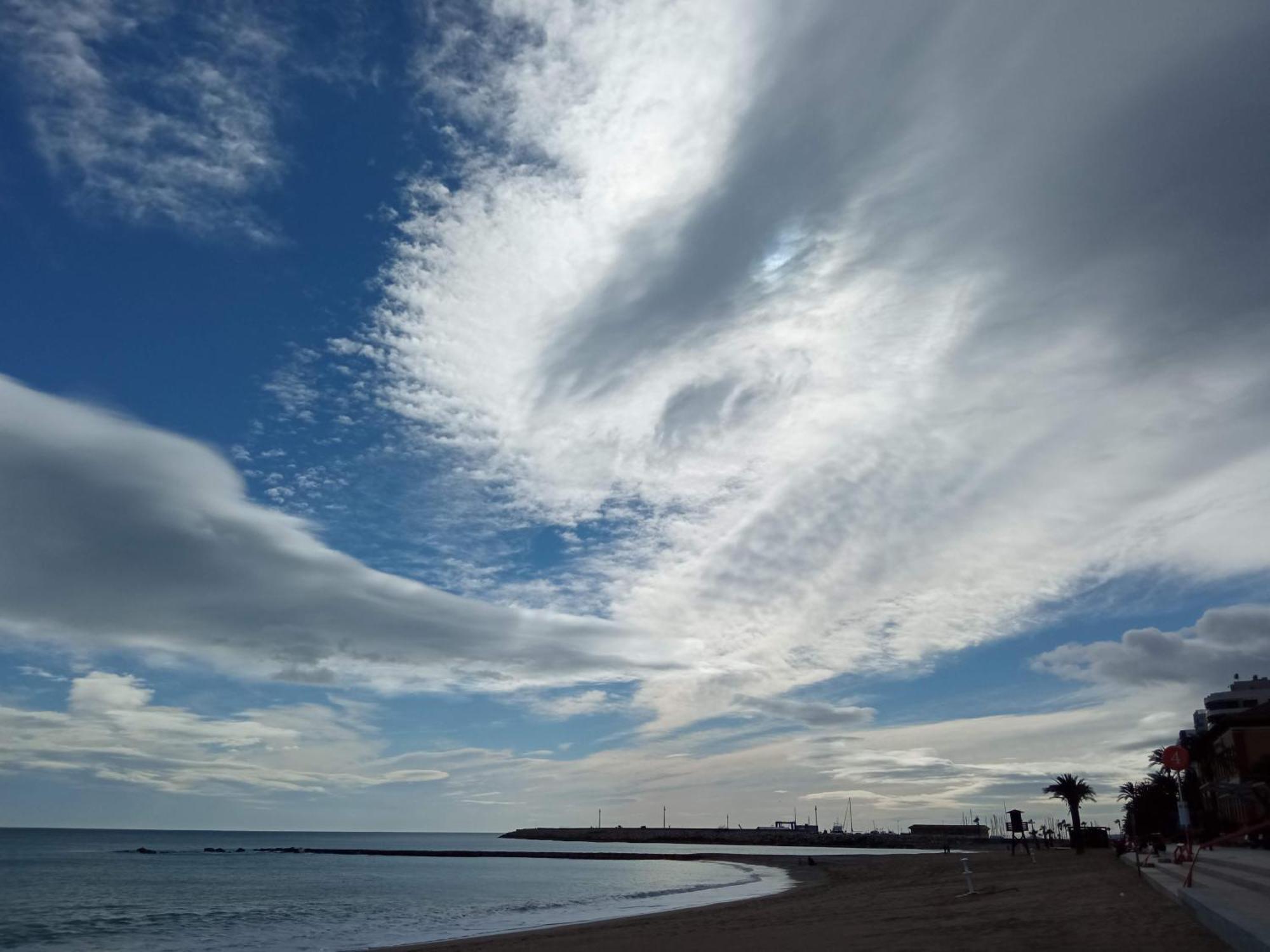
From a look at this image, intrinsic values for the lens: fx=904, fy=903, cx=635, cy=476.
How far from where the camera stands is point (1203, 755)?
73.9m

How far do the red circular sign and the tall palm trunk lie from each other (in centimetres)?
4417

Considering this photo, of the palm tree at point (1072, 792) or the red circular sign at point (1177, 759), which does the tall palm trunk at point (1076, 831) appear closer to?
the palm tree at point (1072, 792)

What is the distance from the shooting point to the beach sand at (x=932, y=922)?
16.2m

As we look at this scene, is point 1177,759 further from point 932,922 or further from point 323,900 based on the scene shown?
point 323,900

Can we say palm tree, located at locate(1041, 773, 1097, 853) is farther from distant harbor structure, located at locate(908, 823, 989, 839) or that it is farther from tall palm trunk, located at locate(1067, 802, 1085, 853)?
distant harbor structure, located at locate(908, 823, 989, 839)

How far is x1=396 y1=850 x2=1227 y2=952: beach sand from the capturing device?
1623cm

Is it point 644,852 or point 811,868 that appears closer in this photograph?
point 811,868

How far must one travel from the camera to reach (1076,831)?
61.5 meters

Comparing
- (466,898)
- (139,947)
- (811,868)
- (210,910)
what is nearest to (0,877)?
(210,910)

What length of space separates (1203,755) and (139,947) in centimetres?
7651

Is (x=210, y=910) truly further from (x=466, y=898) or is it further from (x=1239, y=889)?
(x=1239, y=889)

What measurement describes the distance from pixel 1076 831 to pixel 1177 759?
48.0 meters

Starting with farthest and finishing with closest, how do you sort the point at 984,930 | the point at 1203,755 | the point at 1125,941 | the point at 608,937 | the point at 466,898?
1. the point at 1203,755
2. the point at 466,898
3. the point at 608,937
4. the point at 984,930
5. the point at 1125,941

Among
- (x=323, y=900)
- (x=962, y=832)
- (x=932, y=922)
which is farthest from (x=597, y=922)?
(x=962, y=832)
